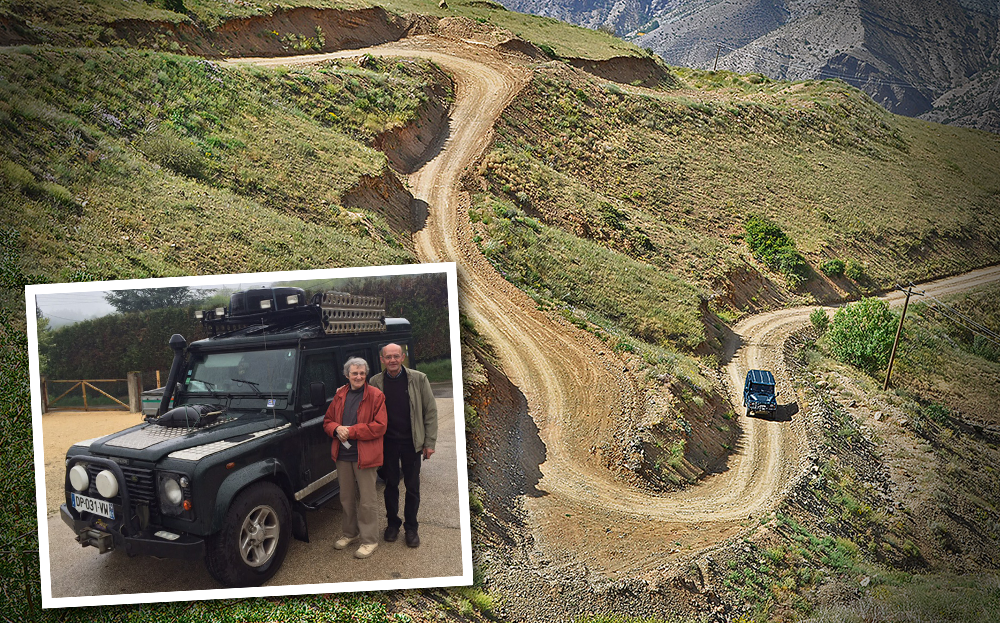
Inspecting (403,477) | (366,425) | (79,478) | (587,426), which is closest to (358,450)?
(366,425)

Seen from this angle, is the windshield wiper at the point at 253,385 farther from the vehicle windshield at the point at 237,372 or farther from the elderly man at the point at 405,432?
the elderly man at the point at 405,432

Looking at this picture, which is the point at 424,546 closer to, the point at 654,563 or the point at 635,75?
the point at 654,563

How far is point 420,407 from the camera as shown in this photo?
804 centimetres

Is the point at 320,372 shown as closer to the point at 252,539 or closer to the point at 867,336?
the point at 252,539

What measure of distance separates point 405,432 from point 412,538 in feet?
4.63

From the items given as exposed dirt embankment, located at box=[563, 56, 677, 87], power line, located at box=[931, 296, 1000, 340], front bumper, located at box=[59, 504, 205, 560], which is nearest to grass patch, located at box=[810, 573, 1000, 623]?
front bumper, located at box=[59, 504, 205, 560]

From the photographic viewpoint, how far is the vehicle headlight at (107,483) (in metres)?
7.22

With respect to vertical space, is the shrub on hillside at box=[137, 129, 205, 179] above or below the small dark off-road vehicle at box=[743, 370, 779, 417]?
above

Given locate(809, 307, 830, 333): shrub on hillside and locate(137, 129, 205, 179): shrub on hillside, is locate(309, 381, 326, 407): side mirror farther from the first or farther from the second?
locate(809, 307, 830, 333): shrub on hillside

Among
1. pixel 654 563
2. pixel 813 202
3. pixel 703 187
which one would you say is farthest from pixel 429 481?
pixel 813 202

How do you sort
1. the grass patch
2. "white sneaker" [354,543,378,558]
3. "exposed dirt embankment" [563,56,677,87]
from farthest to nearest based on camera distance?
"exposed dirt embankment" [563,56,677,87] → the grass patch → "white sneaker" [354,543,378,558]

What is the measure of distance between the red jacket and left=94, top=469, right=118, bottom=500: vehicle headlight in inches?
96.7

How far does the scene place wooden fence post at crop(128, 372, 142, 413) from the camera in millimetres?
7812

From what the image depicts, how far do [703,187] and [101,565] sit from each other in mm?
46549
